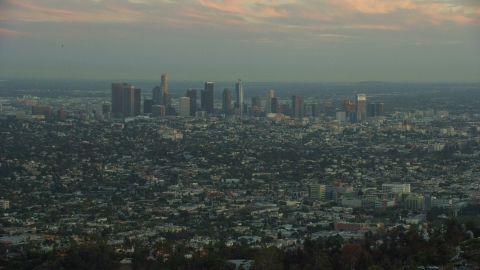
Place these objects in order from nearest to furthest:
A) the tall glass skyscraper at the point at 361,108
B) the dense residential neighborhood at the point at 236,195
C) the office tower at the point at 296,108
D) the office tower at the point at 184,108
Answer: the dense residential neighborhood at the point at 236,195 → the tall glass skyscraper at the point at 361,108 → the office tower at the point at 184,108 → the office tower at the point at 296,108

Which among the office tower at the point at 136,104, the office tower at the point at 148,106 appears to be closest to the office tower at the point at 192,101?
the office tower at the point at 148,106

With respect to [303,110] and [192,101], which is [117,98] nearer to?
[192,101]

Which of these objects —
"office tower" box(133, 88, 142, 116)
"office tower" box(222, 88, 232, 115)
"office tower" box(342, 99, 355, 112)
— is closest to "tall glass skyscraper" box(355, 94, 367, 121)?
"office tower" box(342, 99, 355, 112)

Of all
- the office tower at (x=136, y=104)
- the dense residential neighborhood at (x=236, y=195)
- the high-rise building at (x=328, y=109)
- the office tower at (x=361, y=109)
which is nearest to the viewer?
the dense residential neighborhood at (x=236, y=195)

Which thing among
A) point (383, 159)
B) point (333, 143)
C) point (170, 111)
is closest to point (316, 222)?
point (383, 159)

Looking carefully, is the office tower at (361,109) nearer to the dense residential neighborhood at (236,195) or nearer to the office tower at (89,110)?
the dense residential neighborhood at (236,195)

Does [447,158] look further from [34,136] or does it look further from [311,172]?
[34,136]

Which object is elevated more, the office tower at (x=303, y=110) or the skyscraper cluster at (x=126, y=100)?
the skyscraper cluster at (x=126, y=100)
